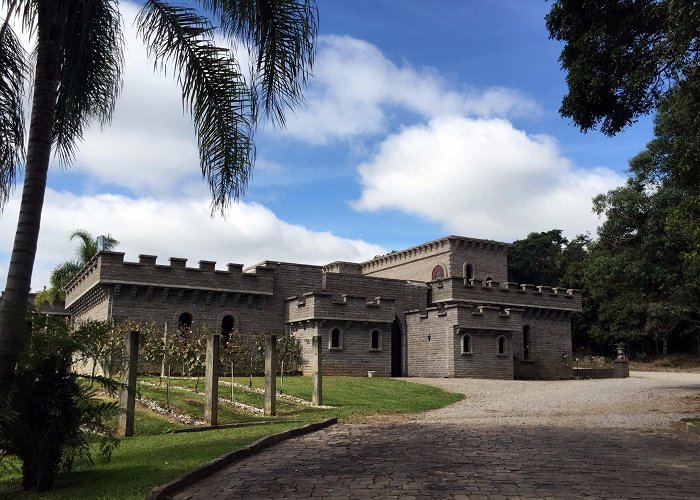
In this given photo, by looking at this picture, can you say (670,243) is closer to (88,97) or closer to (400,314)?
(400,314)

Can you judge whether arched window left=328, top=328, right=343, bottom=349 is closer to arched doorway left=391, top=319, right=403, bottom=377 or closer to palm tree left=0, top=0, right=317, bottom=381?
arched doorway left=391, top=319, right=403, bottom=377

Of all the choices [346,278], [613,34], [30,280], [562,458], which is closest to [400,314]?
[346,278]

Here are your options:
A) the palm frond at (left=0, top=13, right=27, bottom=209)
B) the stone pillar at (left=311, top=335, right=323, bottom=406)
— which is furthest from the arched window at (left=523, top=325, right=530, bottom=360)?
the palm frond at (left=0, top=13, right=27, bottom=209)

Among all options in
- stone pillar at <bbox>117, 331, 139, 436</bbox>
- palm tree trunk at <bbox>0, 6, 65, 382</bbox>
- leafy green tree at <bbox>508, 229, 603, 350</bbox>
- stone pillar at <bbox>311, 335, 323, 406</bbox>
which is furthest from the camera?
leafy green tree at <bbox>508, 229, 603, 350</bbox>

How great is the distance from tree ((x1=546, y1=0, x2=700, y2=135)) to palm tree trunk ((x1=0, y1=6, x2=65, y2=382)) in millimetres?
11119

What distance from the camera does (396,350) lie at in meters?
33.2

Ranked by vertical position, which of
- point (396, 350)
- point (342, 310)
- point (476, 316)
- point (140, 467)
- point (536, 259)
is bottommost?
point (140, 467)

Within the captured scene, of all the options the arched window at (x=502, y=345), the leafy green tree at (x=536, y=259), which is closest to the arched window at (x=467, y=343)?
the arched window at (x=502, y=345)

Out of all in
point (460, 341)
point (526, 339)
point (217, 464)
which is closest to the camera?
point (217, 464)

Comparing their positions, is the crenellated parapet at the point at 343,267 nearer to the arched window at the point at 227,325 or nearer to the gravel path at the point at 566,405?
the arched window at the point at 227,325

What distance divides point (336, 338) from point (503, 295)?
11811mm

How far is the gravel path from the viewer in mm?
14250

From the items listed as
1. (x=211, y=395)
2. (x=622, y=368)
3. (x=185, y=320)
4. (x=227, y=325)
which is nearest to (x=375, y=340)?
(x=227, y=325)

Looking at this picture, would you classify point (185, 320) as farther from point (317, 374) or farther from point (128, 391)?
point (128, 391)
